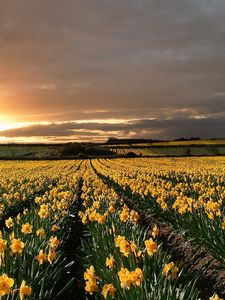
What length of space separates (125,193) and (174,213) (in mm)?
6831

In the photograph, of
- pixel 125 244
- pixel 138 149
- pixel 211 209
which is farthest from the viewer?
pixel 138 149

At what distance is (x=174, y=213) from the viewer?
33.1ft

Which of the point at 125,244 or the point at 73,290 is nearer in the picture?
the point at 125,244

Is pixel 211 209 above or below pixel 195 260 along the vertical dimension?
above

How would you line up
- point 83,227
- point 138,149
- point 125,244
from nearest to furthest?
point 125,244 < point 83,227 < point 138,149

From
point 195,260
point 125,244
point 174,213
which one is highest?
point 125,244

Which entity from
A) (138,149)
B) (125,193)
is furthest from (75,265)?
(138,149)

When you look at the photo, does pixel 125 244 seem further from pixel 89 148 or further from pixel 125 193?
pixel 89 148

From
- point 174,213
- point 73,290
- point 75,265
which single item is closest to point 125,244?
point 73,290

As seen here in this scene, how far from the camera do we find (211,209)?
28.7 feet

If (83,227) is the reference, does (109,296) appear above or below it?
above

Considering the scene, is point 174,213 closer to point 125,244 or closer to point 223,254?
point 223,254

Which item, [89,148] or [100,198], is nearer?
[100,198]

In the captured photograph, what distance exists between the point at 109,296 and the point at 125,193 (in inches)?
502
